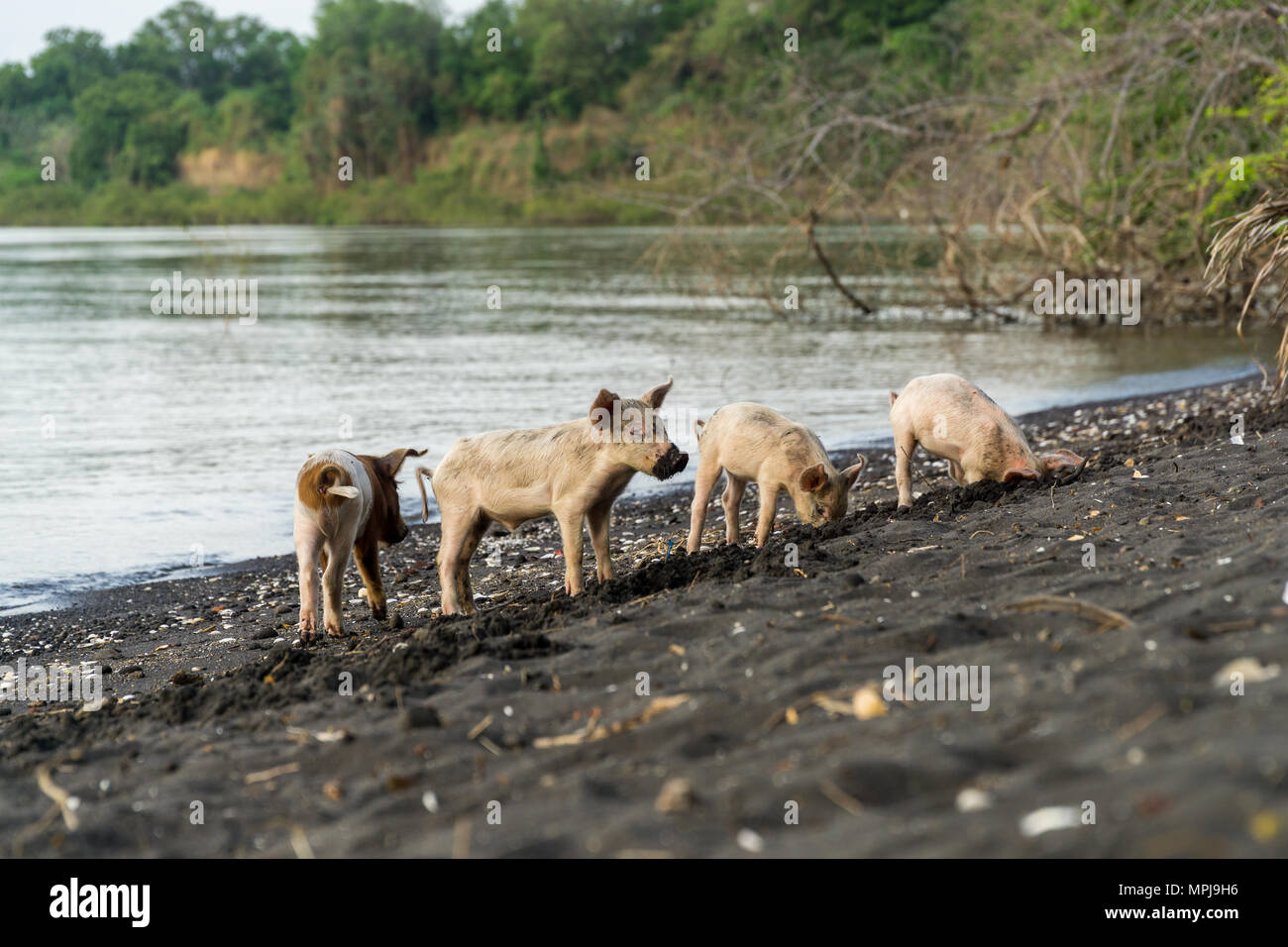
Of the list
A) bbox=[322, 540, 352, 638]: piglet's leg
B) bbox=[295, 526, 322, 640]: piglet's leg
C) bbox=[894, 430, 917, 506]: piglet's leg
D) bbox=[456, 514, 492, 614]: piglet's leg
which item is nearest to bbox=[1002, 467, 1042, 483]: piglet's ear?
bbox=[894, 430, 917, 506]: piglet's leg

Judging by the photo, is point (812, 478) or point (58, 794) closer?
point (58, 794)

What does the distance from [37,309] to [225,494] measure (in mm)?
25717

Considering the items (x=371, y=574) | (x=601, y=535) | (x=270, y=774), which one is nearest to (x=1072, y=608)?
(x=270, y=774)

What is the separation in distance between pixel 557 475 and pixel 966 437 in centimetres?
323

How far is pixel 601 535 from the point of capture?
8180 mm

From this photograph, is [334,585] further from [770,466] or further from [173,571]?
[173,571]

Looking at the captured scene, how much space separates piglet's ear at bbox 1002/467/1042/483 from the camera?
8734mm

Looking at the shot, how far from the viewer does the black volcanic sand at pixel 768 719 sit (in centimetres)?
353

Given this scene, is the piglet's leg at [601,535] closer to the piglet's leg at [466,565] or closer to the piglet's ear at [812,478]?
the piglet's leg at [466,565]

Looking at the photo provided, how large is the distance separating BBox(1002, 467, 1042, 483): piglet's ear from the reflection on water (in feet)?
21.6

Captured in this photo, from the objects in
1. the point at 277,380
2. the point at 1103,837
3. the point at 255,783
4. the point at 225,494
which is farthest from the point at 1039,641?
the point at 277,380

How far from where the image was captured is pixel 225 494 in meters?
14.3

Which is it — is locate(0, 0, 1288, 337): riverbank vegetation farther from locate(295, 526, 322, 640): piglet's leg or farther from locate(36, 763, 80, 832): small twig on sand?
locate(36, 763, 80, 832): small twig on sand

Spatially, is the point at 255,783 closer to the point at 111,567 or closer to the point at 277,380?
the point at 111,567
